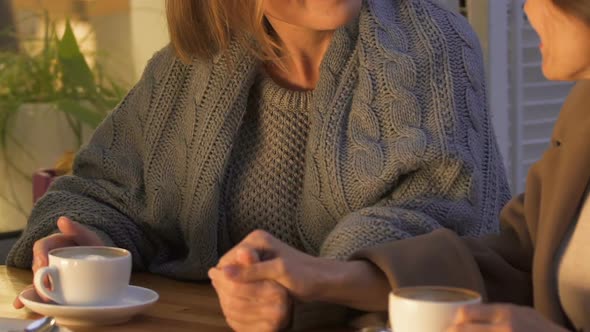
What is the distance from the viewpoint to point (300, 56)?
190 cm

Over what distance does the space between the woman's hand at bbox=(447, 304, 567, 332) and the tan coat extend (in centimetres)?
24

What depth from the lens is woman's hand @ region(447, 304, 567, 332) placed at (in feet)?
3.14

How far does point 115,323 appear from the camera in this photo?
4.52ft

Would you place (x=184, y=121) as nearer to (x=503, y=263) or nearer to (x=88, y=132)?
(x=503, y=263)

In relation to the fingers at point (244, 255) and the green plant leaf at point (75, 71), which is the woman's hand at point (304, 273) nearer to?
the fingers at point (244, 255)

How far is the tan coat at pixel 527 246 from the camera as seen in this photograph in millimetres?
1222

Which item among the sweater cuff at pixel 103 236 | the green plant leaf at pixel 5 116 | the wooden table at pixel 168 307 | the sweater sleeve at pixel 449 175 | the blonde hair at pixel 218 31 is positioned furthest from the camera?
the green plant leaf at pixel 5 116

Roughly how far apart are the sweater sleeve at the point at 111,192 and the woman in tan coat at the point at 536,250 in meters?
0.53

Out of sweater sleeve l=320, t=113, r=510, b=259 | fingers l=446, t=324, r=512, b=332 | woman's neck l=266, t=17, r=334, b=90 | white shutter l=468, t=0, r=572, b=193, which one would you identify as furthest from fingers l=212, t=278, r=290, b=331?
white shutter l=468, t=0, r=572, b=193

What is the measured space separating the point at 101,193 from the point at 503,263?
0.78 m

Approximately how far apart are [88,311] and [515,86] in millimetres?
1972

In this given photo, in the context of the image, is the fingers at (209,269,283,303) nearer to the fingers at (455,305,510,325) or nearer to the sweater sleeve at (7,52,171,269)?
the fingers at (455,305,510,325)

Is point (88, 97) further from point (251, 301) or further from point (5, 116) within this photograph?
point (251, 301)

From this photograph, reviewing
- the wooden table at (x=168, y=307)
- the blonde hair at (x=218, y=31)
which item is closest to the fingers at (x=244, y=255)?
the wooden table at (x=168, y=307)
